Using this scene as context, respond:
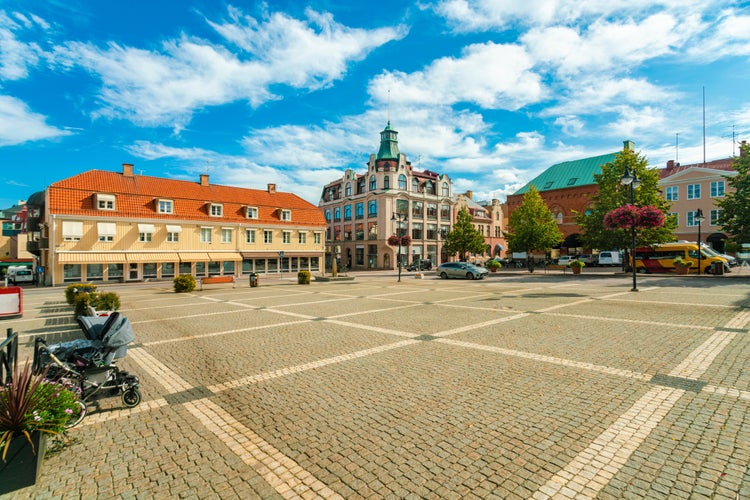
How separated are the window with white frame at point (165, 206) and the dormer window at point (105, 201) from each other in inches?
138

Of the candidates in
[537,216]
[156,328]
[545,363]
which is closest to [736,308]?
[545,363]

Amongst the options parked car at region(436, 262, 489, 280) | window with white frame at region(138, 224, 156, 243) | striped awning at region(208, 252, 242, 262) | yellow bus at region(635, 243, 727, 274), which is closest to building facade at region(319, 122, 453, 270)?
striped awning at region(208, 252, 242, 262)

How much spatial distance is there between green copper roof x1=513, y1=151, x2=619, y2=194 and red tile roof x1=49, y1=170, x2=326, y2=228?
44254 millimetres

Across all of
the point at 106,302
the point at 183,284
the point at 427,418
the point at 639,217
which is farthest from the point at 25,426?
the point at 639,217

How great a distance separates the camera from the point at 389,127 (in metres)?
61.4

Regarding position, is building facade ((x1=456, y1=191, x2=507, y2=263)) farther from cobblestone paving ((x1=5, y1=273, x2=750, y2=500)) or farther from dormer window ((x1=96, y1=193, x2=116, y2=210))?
cobblestone paving ((x1=5, y1=273, x2=750, y2=500))

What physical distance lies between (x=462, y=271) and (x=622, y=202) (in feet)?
52.2

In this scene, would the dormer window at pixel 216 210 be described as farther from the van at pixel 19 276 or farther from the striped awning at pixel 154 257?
the van at pixel 19 276

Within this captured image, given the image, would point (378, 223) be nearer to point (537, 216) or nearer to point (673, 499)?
point (537, 216)

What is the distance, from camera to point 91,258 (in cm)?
3111

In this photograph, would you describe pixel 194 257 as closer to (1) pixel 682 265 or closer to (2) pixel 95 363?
(2) pixel 95 363

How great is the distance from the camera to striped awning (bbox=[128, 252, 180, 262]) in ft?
109

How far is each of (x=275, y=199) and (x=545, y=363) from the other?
4257 cm

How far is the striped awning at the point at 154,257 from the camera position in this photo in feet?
109
